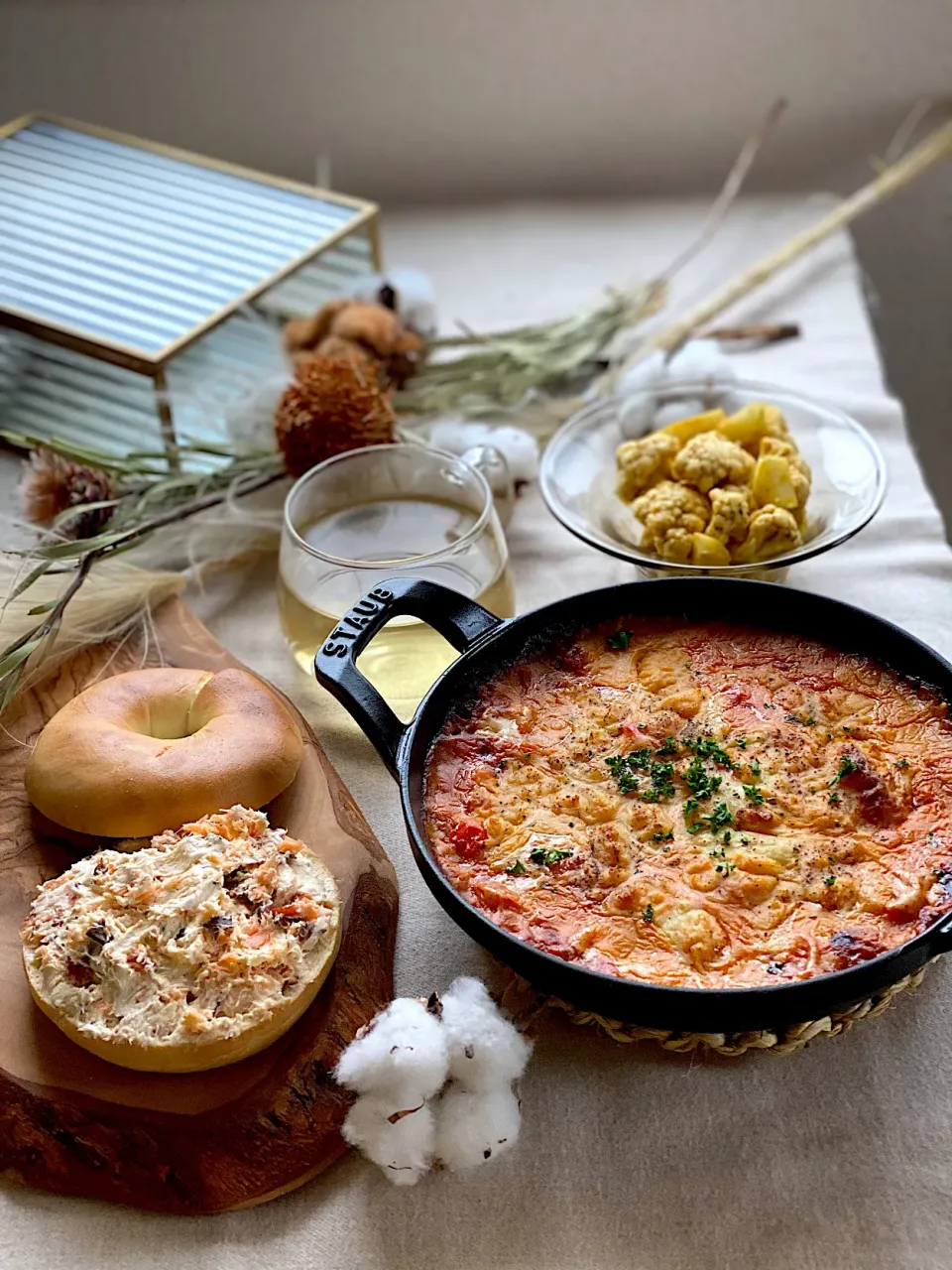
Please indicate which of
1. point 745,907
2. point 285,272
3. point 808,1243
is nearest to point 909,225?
point 285,272

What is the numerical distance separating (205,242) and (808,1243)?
151 centimetres

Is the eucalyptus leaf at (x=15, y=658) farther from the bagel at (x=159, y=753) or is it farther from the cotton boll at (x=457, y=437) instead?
the cotton boll at (x=457, y=437)

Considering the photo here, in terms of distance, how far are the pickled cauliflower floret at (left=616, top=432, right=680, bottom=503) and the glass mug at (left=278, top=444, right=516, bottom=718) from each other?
18 centimetres

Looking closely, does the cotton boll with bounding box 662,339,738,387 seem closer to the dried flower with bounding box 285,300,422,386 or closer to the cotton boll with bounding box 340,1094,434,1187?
the dried flower with bounding box 285,300,422,386

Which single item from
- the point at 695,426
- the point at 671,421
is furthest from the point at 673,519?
the point at 671,421

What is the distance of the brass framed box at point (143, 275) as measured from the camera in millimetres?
1712

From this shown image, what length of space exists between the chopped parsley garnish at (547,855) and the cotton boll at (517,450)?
0.69 metres

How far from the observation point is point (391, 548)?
1513 millimetres

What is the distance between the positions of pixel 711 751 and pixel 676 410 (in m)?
0.65

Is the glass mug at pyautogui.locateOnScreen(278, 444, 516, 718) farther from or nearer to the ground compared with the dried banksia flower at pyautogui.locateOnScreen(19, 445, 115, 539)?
farther from the ground

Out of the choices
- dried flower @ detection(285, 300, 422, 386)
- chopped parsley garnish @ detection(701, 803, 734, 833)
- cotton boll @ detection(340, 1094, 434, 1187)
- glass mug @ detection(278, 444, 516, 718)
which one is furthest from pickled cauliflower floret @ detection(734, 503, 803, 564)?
cotton boll @ detection(340, 1094, 434, 1187)

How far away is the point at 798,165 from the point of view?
258cm

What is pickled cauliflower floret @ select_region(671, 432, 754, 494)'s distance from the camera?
4.98 ft

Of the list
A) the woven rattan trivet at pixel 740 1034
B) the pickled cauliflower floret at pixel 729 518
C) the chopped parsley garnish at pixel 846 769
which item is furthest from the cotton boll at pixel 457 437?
the woven rattan trivet at pixel 740 1034
